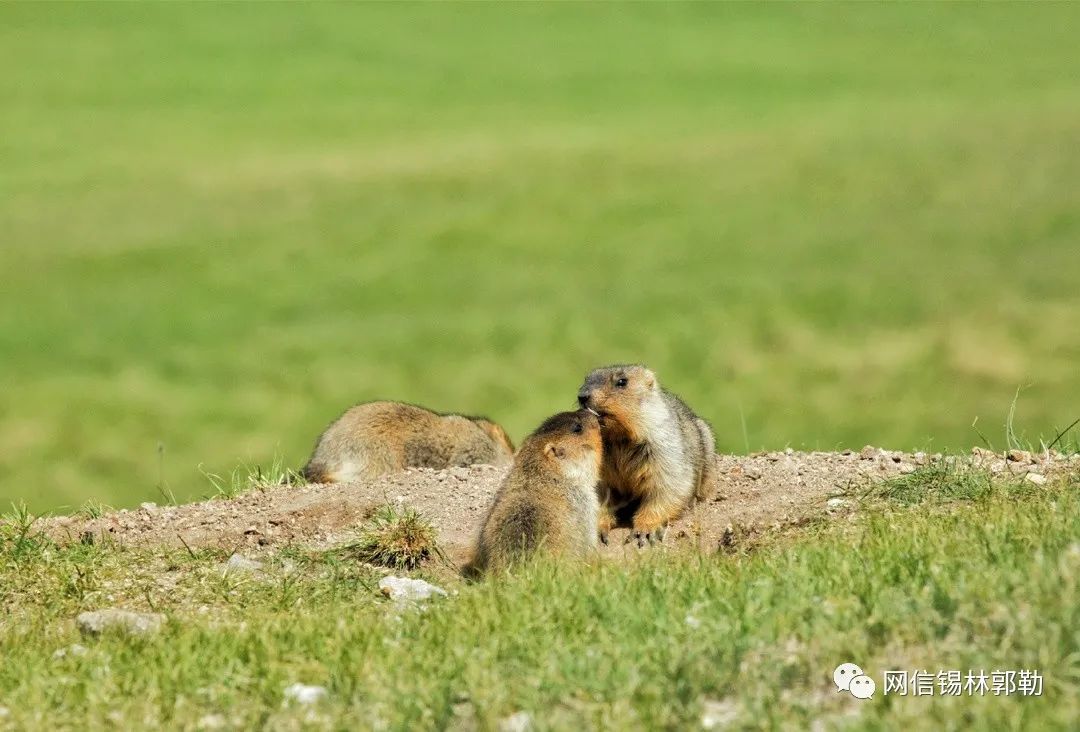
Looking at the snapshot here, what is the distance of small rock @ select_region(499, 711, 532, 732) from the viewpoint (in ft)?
12.4

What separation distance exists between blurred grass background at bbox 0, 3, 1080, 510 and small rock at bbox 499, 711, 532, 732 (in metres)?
6.00

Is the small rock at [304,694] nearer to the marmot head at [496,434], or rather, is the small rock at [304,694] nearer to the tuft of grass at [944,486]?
the tuft of grass at [944,486]

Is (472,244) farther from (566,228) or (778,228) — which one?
(778,228)

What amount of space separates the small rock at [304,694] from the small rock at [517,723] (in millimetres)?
616

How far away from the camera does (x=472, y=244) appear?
21.7 m

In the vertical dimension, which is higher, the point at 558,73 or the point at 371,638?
the point at 558,73

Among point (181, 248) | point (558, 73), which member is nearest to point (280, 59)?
point (558, 73)

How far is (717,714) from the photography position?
376 centimetres

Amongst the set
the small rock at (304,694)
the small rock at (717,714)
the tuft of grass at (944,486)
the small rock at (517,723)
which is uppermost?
the tuft of grass at (944,486)

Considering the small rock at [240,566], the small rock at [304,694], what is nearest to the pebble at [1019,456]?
the small rock at [240,566]

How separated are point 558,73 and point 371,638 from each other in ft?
87.9

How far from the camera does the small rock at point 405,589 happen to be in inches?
218

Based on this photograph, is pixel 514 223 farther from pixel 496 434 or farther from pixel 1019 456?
pixel 1019 456

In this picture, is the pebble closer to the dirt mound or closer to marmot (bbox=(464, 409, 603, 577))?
the dirt mound
